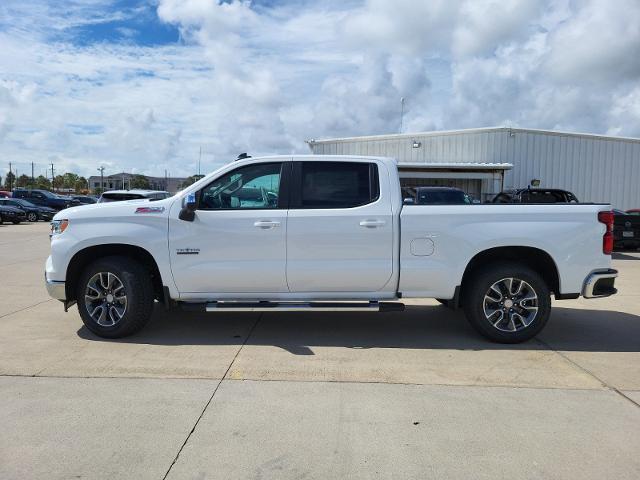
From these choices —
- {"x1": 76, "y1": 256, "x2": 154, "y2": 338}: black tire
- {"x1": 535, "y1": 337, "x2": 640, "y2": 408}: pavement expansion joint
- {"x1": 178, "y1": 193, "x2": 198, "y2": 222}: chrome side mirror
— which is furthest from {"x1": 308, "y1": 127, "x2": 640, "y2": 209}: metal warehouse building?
{"x1": 76, "y1": 256, "x2": 154, "y2": 338}: black tire

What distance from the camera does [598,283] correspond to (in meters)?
5.78

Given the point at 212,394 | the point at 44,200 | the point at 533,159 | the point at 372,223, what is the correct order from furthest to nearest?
the point at 44,200
the point at 533,159
the point at 372,223
the point at 212,394

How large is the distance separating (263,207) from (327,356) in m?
1.68

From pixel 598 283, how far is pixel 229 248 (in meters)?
3.87

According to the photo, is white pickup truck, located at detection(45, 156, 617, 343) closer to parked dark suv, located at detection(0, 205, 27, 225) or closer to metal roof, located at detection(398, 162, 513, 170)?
metal roof, located at detection(398, 162, 513, 170)

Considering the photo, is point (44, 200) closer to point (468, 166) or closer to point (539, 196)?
point (468, 166)

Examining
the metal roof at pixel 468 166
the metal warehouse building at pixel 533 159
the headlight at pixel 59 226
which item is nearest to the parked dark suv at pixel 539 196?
the metal roof at pixel 468 166

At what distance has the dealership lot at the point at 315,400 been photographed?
338 centimetres

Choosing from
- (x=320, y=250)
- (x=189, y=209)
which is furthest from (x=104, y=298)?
(x=320, y=250)

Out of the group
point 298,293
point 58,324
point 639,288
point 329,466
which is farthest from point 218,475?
point 639,288

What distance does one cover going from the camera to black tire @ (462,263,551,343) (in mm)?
5789

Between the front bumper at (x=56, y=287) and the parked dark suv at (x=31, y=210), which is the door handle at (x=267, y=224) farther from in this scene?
the parked dark suv at (x=31, y=210)

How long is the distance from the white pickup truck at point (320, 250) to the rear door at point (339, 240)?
1cm

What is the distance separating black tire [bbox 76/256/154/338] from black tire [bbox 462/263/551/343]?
345cm
